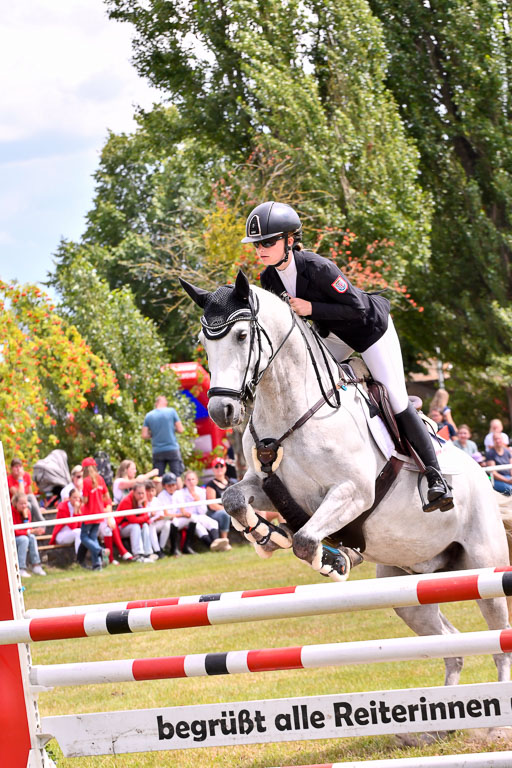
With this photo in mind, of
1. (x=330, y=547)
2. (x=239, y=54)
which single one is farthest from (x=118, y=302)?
(x=330, y=547)

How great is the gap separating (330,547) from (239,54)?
2005 cm

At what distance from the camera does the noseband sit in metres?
3.67

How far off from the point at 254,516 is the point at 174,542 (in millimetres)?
9921

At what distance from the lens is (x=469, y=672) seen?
609 cm

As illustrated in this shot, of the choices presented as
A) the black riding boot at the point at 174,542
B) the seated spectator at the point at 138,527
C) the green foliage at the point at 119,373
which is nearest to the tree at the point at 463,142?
the green foliage at the point at 119,373

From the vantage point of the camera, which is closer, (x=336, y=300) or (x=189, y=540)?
(x=336, y=300)

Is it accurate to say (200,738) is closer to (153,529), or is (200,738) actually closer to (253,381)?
(253,381)

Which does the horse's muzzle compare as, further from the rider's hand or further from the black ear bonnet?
the rider's hand

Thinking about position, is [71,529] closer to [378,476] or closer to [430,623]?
[430,623]

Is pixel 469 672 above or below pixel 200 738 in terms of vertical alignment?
below

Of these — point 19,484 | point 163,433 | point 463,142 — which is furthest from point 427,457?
point 463,142

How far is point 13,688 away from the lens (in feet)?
11.7

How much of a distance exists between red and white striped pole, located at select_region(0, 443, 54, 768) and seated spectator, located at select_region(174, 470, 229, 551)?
9641 millimetres

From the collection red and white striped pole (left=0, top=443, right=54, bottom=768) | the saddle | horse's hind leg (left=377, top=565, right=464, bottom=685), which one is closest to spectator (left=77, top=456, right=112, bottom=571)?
horse's hind leg (left=377, top=565, right=464, bottom=685)
